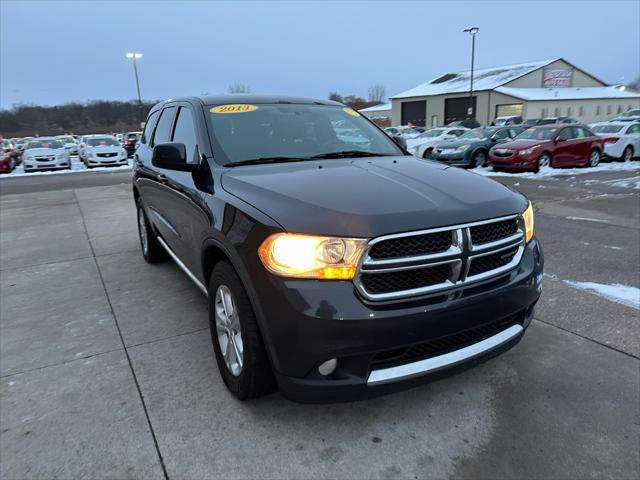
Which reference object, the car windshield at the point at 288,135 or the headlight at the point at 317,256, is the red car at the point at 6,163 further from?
the headlight at the point at 317,256

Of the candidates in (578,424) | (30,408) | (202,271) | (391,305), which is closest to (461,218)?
(391,305)

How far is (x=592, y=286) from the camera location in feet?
15.0

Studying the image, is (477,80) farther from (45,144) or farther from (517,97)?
(45,144)

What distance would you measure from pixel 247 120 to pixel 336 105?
112cm

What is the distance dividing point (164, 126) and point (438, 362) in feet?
11.3

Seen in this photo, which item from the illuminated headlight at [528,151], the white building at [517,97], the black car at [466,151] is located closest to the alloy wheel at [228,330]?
the illuminated headlight at [528,151]

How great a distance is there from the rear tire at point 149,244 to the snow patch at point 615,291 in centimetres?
442

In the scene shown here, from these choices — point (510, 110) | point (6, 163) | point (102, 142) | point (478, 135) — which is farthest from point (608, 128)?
point (510, 110)

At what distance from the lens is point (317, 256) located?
2.18 m

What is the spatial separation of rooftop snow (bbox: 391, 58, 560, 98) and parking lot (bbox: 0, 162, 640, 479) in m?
52.0

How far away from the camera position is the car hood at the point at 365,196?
7.26 feet

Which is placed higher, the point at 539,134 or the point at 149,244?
the point at 539,134

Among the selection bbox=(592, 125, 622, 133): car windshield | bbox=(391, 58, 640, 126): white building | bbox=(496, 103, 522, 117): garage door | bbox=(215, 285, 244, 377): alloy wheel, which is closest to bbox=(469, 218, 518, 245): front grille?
bbox=(215, 285, 244, 377): alloy wheel

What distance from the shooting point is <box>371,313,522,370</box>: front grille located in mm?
2264
